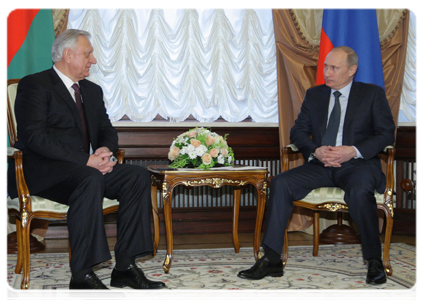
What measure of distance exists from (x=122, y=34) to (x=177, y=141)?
4.88 ft

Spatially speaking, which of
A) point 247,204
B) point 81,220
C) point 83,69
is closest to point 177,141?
point 83,69

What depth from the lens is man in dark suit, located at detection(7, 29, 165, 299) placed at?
254cm

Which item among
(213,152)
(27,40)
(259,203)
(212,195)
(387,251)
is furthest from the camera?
(212,195)

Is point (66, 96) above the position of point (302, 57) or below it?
below

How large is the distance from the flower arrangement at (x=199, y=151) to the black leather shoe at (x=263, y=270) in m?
0.74

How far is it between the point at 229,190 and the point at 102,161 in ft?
6.74

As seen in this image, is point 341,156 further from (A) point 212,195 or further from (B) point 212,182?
(A) point 212,195

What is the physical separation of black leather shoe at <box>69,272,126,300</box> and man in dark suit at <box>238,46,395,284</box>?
33.4 inches

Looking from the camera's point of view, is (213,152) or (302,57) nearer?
(213,152)

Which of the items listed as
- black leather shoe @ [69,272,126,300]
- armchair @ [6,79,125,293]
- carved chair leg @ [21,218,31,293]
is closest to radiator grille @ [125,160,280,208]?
armchair @ [6,79,125,293]

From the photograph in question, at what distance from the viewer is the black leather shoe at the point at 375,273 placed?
2814mm

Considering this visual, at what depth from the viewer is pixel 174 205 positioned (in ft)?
15.0

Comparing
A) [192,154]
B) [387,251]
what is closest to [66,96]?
[192,154]

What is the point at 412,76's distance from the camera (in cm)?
476
